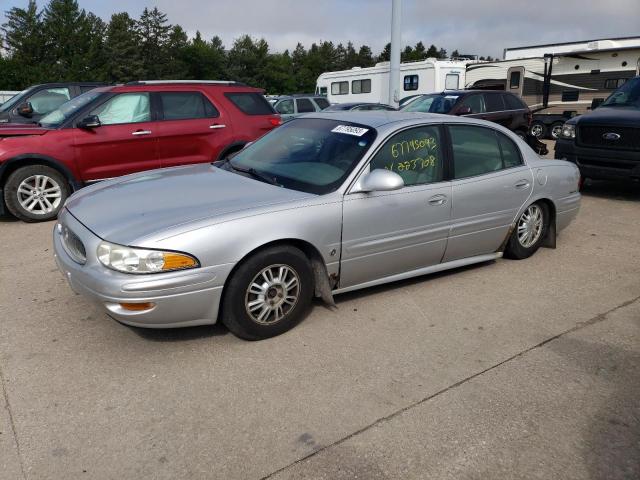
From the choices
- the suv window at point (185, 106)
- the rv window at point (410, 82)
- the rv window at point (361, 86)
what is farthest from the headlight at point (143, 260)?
the rv window at point (361, 86)

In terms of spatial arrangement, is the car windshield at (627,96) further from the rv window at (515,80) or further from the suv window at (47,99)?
the rv window at (515,80)

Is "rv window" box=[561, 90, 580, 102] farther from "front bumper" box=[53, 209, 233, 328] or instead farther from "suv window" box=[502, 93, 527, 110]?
"front bumper" box=[53, 209, 233, 328]

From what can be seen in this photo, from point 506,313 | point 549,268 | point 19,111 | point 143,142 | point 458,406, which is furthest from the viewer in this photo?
point 19,111

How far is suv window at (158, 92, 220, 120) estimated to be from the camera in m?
7.51

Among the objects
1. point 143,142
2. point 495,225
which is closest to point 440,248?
point 495,225

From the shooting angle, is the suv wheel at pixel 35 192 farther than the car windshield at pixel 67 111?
No

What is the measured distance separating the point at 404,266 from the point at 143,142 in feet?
14.7

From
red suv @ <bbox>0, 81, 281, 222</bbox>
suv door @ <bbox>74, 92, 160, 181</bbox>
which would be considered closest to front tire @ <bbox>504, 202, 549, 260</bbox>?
red suv @ <bbox>0, 81, 281, 222</bbox>

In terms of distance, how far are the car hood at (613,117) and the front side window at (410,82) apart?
502 inches

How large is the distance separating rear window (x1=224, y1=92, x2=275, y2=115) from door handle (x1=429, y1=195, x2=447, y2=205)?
15.0ft

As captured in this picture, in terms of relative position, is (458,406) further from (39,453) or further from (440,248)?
(39,453)

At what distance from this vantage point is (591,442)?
2666 millimetres

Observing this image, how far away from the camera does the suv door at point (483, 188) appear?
4.50m

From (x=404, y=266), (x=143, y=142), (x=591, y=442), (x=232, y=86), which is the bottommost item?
(x=591, y=442)
